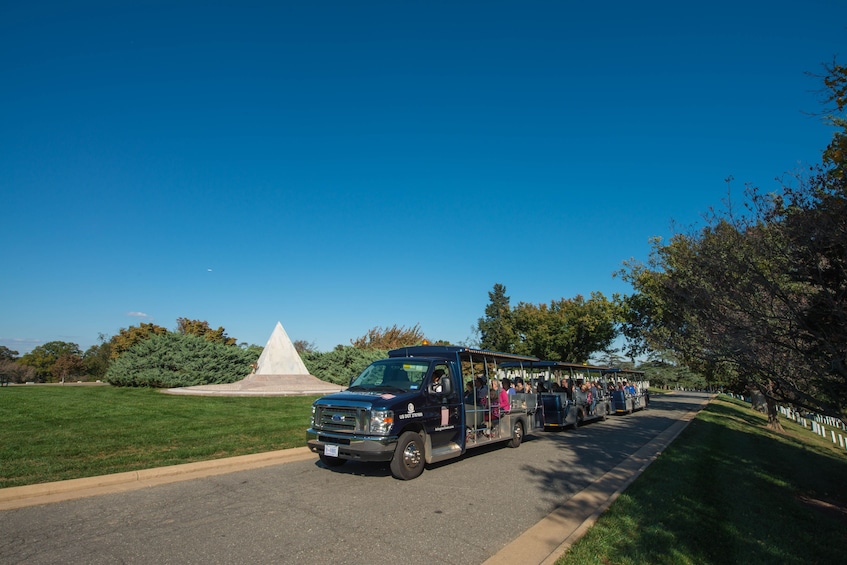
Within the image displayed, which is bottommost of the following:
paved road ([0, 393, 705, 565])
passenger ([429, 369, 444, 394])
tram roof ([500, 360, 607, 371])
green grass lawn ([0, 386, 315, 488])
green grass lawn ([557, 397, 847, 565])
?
green grass lawn ([557, 397, 847, 565])

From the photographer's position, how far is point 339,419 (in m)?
8.60

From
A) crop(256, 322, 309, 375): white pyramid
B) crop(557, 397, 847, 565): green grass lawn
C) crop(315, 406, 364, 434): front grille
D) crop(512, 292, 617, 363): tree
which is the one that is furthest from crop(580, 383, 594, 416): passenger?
crop(512, 292, 617, 363): tree

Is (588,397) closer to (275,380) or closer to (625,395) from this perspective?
(625,395)

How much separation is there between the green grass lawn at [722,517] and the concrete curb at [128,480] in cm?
639

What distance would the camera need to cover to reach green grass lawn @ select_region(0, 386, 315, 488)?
836cm

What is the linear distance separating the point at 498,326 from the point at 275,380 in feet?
145

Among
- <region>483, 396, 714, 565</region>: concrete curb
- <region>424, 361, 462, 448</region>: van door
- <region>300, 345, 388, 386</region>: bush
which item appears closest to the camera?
<region>483, 396, 714, 565</region>: concrete curb

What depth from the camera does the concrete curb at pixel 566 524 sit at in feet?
16.8

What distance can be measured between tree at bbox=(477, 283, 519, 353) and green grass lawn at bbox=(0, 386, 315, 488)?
122ft

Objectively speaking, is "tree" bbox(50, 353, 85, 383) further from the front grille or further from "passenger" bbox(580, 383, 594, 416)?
the front grille

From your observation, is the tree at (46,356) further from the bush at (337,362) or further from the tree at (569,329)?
the tree at (569,329)

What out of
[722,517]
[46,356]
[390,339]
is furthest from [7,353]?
[722,517]

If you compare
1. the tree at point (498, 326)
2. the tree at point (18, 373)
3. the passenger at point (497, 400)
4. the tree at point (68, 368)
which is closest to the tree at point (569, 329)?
the tree at point (498, 326)

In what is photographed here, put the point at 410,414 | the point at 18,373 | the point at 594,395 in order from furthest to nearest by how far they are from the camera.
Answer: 1. the point at 18,373
2. the point at 594,395
3. the point at 410,414
